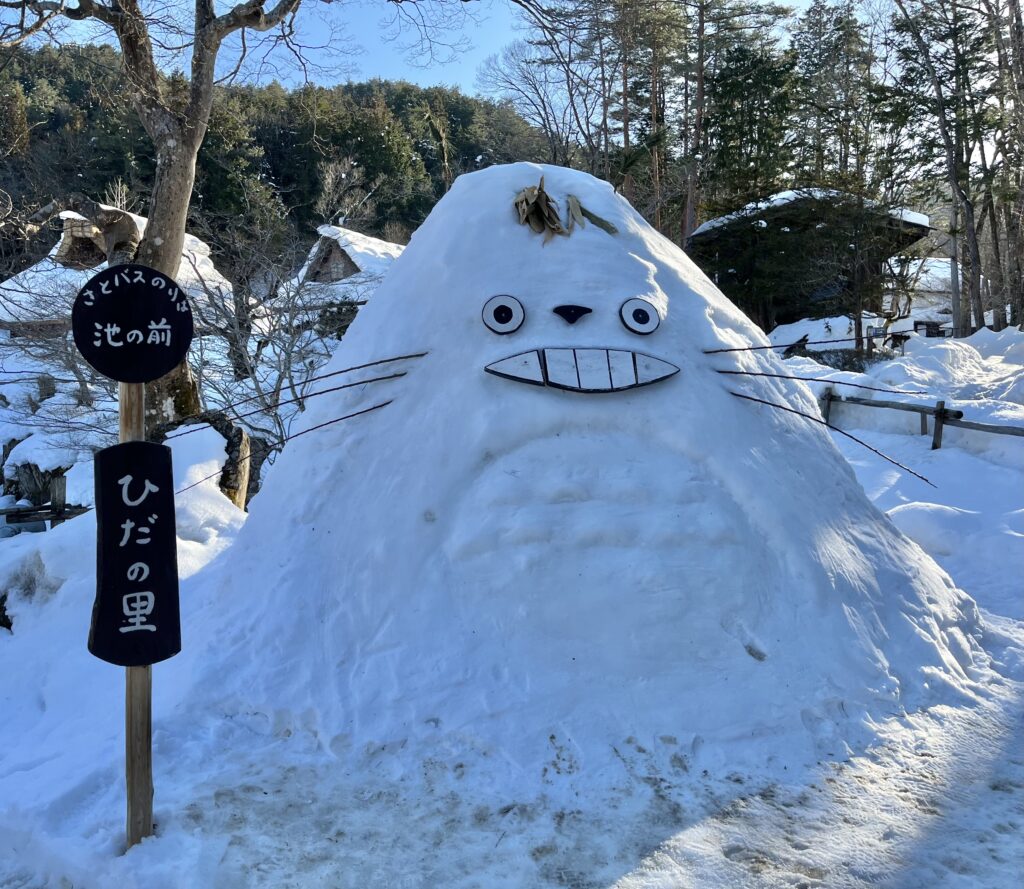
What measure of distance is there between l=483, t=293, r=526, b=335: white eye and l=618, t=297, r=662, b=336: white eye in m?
0.48

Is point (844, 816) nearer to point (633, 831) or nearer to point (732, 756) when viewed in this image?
point (732, 756)

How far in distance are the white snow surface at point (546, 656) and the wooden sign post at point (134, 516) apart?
403mm

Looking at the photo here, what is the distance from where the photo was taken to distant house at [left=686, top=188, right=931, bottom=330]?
17.6 metres

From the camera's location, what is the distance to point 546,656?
294cm

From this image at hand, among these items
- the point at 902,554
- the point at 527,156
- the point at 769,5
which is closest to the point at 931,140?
the point at 769,5

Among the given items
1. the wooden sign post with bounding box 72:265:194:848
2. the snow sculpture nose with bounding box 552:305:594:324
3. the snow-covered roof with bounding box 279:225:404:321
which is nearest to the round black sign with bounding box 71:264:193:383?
the wooden sign post with bounding box 72:265:194:848

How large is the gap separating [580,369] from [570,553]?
824mm

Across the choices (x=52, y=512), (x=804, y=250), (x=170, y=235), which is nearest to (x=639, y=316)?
(x=170, y=235)

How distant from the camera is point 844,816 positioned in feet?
7.95

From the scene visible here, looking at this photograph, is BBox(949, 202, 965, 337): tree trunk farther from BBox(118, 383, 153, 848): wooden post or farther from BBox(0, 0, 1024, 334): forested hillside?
BBox(118, 383, 153, 848): wooden post

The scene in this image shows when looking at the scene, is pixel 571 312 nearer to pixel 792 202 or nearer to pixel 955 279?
pixel 792 202

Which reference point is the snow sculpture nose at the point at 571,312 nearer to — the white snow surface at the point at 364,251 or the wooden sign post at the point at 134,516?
the wooden sign post at the point at 134,516

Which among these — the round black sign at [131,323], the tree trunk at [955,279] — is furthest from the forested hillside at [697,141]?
the round black sign at [131,323]

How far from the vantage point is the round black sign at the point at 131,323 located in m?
2.25
